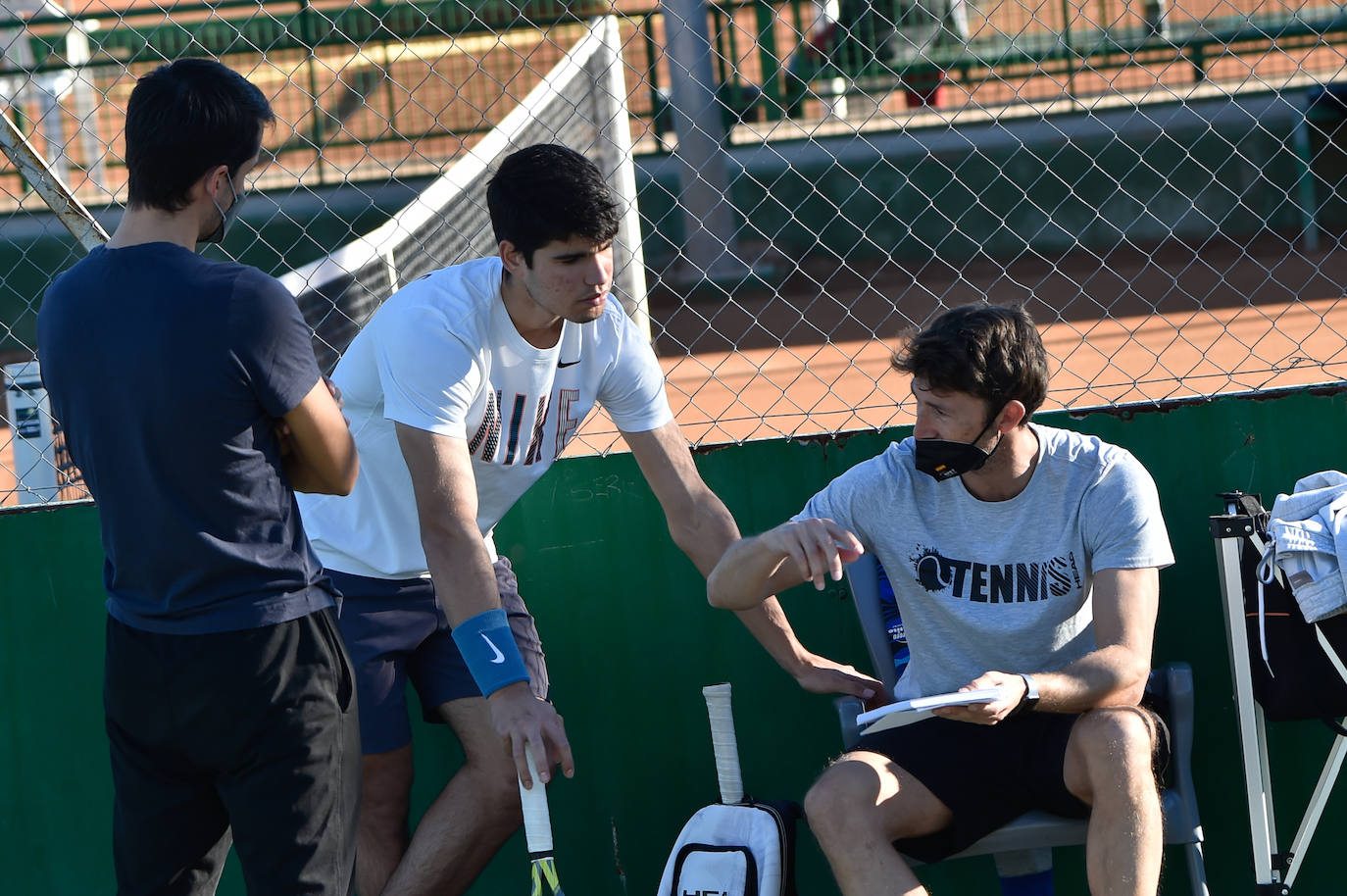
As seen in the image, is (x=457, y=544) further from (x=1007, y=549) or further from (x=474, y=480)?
(x=1007, y=549)

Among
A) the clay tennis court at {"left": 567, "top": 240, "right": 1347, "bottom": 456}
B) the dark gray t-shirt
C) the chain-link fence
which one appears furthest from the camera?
the chain-link fence

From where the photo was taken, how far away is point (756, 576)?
8.75ft

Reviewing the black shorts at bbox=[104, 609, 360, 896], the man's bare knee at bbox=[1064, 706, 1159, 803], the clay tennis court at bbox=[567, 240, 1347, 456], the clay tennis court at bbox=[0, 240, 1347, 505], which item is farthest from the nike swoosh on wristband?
the clay tennis court at bbox=[0, 240, 1347, 505]

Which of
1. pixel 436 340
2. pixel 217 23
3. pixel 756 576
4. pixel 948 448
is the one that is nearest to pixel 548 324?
pixel 436 340

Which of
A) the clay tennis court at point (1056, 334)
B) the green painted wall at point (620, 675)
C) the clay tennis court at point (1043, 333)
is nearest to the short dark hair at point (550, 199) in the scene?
the green painted wall at point (620, 675)

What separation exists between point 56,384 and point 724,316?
906cm

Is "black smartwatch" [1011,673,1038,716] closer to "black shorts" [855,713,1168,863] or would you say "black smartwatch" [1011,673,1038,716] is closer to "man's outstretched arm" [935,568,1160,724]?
"man's outstretched arm" [935,568,1160,724]

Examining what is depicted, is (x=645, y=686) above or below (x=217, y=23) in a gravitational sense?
below

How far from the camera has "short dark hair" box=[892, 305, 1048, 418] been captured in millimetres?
2645

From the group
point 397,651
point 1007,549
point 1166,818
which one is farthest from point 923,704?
point 397,651

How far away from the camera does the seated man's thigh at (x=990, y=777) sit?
2.59 metres

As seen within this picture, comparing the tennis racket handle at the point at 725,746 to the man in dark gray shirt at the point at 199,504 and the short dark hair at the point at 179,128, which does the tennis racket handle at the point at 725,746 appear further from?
the short dark hair at the point at 179,128

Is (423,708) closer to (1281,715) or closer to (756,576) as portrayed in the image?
(756,576)

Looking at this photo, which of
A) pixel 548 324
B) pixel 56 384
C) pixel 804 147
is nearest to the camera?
pixel 56 384
